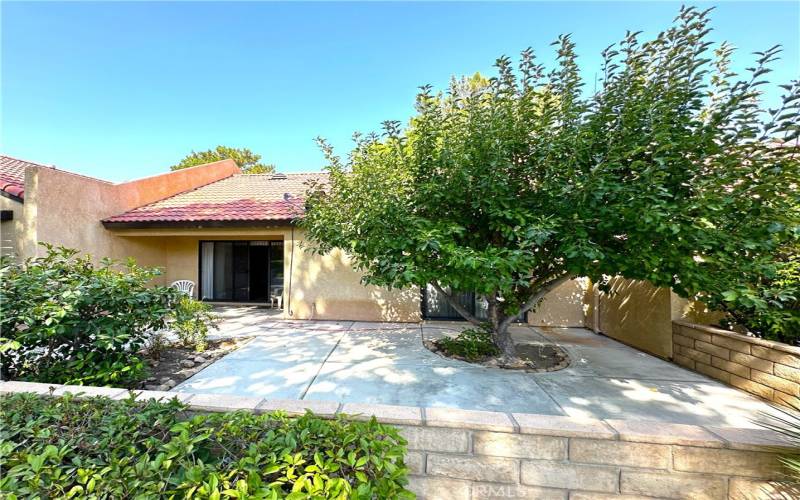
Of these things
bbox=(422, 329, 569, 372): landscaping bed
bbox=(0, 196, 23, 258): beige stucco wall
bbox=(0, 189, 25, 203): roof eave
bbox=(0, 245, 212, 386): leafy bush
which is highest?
bbox=(0, 189, 25, 203): roof eave

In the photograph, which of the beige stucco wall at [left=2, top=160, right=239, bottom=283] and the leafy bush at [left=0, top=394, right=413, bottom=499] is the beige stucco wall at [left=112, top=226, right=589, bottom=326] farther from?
the leafy bush at [left=0, top=394, right=413, bottom=499]

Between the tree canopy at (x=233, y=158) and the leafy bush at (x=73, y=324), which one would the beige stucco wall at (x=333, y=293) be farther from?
the tree canopy at (x=233, y=158)

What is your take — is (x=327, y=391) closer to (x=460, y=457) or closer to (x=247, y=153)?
(x=460, y=457)

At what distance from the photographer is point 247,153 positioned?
106 ft

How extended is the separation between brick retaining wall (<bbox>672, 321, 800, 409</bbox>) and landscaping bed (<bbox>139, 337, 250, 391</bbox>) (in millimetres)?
7164

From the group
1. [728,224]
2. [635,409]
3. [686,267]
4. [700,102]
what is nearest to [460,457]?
[635,409]

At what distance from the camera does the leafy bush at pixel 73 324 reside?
323cm

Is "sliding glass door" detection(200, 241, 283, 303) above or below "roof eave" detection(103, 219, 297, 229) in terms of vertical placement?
below

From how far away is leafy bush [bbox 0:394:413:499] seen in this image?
5.70 feet

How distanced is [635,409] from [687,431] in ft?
4.01

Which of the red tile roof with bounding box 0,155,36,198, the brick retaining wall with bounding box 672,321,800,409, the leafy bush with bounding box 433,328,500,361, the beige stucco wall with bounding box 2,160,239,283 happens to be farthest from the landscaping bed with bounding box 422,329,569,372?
the red tile roof with bounding box 0,155,36,198

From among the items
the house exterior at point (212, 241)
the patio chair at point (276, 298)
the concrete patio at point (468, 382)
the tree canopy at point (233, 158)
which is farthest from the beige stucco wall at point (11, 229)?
the tree canopy at point (233, 158)

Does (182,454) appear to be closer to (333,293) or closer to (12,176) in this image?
(333,293)

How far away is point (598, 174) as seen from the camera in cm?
342
